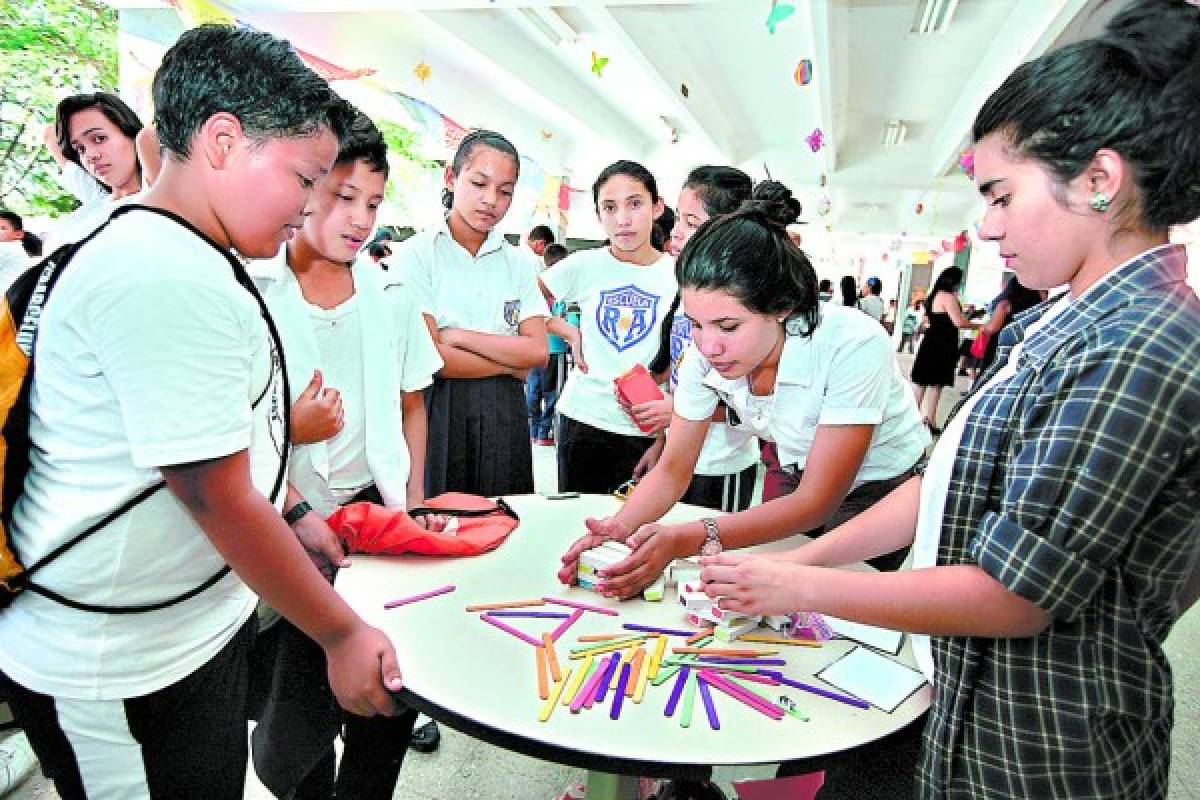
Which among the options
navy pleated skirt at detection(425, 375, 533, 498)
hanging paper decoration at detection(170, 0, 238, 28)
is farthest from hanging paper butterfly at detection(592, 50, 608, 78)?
navy pleated skirt at detection(425, 375, 533, 498)

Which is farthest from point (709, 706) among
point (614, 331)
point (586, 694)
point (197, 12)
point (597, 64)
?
point (597, 64)

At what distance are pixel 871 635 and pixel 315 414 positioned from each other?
1046 millimetres

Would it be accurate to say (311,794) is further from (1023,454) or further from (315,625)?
(1023,454)

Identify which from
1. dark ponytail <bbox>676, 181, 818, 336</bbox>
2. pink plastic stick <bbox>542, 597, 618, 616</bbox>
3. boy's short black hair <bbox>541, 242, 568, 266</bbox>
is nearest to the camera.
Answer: pink plastic stick <bbox>542, 597, 618, 616</bbox>

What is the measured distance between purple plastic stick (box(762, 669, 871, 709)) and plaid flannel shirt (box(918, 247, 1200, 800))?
0.10 m

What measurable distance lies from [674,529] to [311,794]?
1016 mm

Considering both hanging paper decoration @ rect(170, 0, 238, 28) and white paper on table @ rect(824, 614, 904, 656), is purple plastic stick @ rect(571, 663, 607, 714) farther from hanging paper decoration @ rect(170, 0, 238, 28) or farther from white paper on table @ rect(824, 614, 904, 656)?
hanging paper decoration @ rect(170, 0, 238, 28)

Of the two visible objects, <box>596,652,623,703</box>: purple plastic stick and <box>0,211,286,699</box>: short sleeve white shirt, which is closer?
<box>0,211,286,699</box>: short sleeve white shirt

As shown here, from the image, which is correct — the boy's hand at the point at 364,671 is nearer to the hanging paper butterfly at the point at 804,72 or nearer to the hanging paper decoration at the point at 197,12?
the hanging paper decoration at the point at 197,12

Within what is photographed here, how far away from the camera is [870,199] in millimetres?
13805

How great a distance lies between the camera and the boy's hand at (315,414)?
1.32 m

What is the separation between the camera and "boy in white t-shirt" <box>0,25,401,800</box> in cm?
75

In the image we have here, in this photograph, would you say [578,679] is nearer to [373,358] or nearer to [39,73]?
[373,358]

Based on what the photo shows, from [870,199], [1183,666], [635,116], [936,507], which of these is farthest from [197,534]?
[870,199]
